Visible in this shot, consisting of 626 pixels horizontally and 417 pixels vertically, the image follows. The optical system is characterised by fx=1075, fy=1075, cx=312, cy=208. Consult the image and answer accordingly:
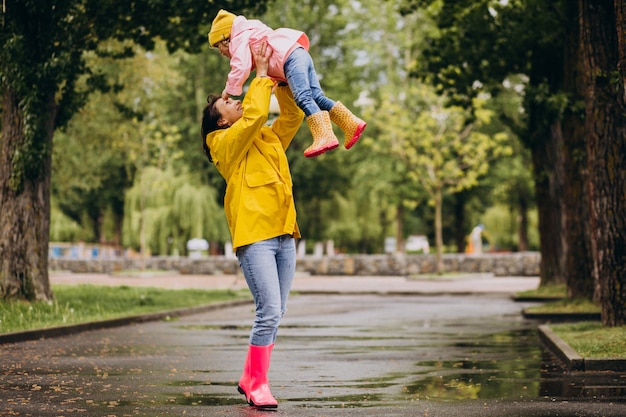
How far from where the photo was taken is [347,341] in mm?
13078

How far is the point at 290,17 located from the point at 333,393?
47.1 meters

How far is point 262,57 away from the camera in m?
6.64

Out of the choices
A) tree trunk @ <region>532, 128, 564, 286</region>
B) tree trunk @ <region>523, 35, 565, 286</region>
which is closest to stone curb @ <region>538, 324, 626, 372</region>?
tree trunk @ <region>523, 35, 565, 286</region>

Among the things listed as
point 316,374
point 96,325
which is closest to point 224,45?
point 316,374

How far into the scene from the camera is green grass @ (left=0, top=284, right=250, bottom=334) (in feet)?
48.5

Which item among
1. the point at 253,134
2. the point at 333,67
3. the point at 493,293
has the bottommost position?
the point at 493,293

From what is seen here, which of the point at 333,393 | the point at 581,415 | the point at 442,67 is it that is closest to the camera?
the point at 581,415

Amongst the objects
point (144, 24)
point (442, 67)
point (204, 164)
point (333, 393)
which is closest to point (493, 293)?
point (442, 67)

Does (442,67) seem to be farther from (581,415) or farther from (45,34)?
(581,415)

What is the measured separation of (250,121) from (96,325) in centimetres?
941

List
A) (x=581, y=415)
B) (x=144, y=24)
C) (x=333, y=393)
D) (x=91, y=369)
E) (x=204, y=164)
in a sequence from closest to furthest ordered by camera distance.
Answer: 1. (x=581, y=415)
2. (x=333, y=393)
3. (x=91, y=369)
4. (x=144, y=24)
5. (x=204, y=164)

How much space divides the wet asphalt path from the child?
174 cm

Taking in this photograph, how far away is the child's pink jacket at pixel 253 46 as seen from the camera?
6.52m

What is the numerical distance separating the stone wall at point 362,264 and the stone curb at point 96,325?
65.1 feet
